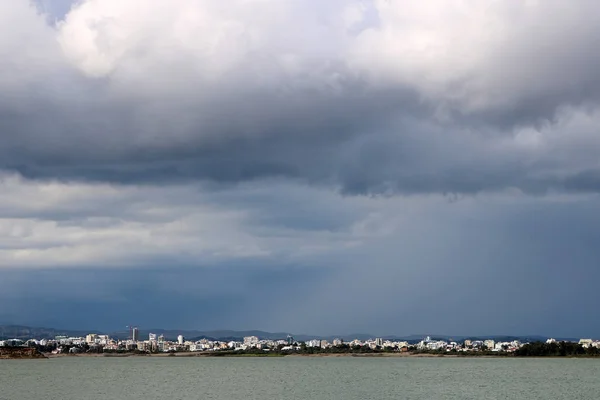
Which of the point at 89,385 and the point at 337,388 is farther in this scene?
the point at 89,385

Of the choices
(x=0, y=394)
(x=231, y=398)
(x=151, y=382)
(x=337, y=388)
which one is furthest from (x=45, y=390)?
(x=337, y=388)

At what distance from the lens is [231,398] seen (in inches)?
3595

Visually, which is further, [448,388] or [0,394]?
[448,388]

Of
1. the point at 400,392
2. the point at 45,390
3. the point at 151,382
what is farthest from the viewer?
the point at 151,382

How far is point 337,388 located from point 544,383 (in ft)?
121

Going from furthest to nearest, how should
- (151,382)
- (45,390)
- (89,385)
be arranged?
(151,382)
(89,385)
(45,390)

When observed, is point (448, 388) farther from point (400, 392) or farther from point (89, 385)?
point (89, 385)

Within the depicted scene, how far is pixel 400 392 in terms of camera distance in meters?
98.1

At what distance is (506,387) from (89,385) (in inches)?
2593

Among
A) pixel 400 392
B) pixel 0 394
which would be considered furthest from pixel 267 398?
pixel 0 394

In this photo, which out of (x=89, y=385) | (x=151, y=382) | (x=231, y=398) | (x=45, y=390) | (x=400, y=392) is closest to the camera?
(x=231, y=398)

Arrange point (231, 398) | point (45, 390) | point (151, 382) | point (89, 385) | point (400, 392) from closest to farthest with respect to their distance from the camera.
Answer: point (231, 398), point (400, 392), point (45, 390), point (89, 385), point (151, 382)

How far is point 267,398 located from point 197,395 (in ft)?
33.8

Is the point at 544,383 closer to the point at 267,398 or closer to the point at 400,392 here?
the point at 400,392
